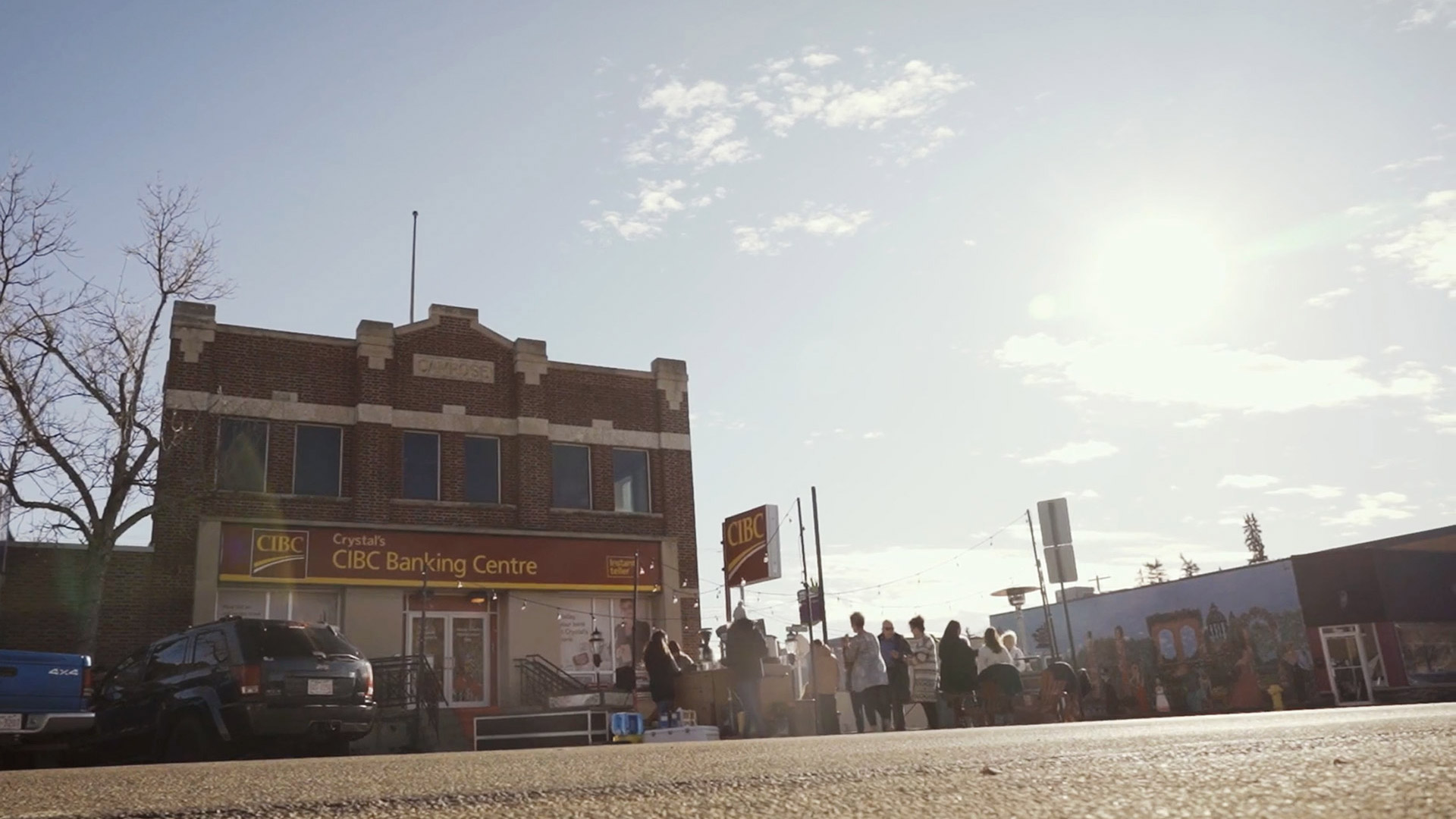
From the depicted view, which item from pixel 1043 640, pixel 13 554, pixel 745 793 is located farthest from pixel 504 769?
pixel 1043 640

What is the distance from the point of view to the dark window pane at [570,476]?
1080 inches

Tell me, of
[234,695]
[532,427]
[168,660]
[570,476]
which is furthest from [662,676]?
[570,476]

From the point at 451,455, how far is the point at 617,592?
4.91m

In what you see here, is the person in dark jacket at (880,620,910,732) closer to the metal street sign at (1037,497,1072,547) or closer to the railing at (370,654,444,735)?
the metal street sign at (1037,497,1072,547)

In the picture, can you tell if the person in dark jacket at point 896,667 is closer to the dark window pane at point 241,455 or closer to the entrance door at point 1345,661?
the dark window pane at point 241,455

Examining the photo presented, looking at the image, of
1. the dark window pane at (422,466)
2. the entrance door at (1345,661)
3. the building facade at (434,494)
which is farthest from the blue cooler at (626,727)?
the entrance door at (1345,661)

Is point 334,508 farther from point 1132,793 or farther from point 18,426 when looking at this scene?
point 1132,793

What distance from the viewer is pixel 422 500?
25.7 m

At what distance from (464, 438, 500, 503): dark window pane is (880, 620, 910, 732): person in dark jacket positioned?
12.9 m

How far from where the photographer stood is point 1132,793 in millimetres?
2533

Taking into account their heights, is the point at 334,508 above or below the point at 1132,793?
above

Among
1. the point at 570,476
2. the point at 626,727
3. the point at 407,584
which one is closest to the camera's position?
the point at 626,727

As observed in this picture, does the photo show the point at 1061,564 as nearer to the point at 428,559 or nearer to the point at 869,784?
the point at 428,559

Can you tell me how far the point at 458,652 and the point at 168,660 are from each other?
38.6ft
